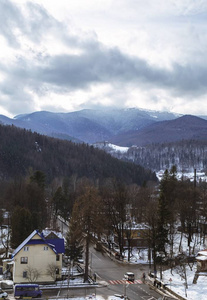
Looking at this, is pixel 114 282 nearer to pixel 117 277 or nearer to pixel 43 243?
pixel 117 277

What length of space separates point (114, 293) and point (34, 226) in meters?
23.7

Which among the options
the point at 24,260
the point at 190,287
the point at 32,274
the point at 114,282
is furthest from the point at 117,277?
the point at 24,260

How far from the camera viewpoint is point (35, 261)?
43031mm

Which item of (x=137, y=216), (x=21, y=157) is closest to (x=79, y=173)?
(x=21, y=157)

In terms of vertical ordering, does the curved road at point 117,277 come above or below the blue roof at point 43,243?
below

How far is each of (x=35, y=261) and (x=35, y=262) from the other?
12cm

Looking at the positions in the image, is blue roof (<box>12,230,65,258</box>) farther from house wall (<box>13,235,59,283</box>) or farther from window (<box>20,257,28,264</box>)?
window (<box>20,257,28,264</box>)

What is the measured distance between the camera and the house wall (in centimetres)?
4241

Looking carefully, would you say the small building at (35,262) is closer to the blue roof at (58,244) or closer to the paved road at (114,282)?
the blue roof at (58,244)

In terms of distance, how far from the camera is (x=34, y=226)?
58.5 m

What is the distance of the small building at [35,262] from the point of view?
42344 mm

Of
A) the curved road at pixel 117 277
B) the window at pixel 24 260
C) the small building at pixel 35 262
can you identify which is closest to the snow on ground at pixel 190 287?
the curved road at pixel 117 277

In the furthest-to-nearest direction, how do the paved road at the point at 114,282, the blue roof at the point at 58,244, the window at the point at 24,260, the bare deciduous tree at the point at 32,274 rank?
the blue roof at the point at 58,244
the window at the point at 24,260
the bare deciduous tree at the point at 32,274
the paved road at the point at 114,282

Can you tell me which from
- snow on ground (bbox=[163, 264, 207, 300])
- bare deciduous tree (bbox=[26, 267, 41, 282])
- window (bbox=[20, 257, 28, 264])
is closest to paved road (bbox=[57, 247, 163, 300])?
snow on ground (bbox=[163, 264, 207, 300])
